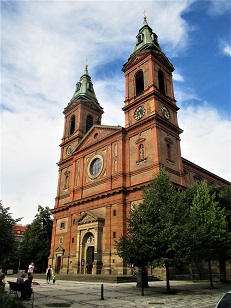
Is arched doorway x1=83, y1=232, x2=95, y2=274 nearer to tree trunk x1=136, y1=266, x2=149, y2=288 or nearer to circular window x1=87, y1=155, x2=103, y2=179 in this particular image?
circular window x1=87, y1=155, x2=103, y2=179

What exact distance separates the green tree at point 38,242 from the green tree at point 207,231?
3271 centimetres

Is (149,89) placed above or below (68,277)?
above

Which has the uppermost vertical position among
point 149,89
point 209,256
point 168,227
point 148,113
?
point 149,89

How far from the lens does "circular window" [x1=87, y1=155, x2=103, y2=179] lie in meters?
34.9

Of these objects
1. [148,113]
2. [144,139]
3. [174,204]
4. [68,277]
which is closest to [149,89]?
[148,113]

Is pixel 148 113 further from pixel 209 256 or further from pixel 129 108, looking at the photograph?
pixel 209 256

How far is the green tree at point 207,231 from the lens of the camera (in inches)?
709

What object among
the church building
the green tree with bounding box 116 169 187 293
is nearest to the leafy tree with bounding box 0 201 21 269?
the green tree with bounding box 116 169 187 293

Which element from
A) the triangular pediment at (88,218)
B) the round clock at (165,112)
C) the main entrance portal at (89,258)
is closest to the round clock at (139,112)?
the round clock at (165,112)

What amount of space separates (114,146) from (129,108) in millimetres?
5431

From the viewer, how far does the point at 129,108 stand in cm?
3466

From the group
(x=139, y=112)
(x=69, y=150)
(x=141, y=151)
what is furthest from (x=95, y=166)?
(x=139, y=112)

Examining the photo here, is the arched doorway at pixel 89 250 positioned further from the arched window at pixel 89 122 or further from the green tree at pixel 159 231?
the arched window at pixel 89 122

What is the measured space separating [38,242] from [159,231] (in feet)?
119
